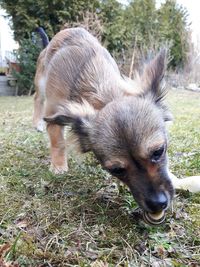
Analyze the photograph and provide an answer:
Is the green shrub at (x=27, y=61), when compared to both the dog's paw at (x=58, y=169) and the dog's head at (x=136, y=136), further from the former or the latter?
the dog's head at (x=136, y=136)

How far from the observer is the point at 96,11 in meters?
14.8

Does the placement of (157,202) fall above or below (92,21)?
below

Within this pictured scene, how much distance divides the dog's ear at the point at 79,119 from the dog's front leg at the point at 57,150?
0.75m

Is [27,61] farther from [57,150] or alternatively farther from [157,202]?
[157,202]

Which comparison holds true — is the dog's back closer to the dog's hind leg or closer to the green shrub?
the dog's hind leg

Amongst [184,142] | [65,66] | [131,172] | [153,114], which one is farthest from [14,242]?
[184,142]

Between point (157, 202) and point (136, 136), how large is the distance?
441mm

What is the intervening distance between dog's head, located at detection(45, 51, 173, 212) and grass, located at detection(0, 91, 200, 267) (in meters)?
0.21

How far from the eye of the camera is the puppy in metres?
2.19

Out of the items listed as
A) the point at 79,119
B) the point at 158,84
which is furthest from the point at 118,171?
the point at 158,84

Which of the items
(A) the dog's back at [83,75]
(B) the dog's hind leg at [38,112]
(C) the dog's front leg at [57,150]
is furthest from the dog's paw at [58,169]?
(B) the dog's hind leg at [38,112]

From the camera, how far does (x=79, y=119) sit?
8.58ft

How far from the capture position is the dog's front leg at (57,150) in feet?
11.4

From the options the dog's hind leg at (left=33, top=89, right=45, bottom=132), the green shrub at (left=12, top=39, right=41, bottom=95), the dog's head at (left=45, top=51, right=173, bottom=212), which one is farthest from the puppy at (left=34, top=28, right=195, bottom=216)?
the green shrub at (left=12, top=39, right=41, bottom=95)
